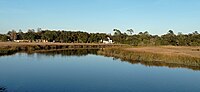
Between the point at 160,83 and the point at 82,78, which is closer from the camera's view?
the point at 160,83

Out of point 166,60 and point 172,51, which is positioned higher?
point 172,51

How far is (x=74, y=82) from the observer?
25.3m

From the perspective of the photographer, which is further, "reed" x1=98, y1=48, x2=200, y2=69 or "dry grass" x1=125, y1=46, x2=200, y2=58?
"dry grass" x1=125, y1=46, x2=200, y2=58

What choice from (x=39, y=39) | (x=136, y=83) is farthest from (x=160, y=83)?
(x=39, y=39)

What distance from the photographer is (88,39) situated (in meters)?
136

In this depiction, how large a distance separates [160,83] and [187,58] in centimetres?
1808

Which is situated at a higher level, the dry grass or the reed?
the dry grass

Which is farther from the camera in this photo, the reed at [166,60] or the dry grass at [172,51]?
the dry grass at [172,51]

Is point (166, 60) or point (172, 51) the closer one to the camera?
point (166, 60)

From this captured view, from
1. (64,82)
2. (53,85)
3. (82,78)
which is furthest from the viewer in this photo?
(82,78)

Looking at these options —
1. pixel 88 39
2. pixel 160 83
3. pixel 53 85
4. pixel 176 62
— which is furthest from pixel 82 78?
pixel 88 39

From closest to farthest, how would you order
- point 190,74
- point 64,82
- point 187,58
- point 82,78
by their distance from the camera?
point 64,82 → point 82,78 → point 190,74 → point 187,58

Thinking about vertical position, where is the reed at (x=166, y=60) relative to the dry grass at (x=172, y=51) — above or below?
below

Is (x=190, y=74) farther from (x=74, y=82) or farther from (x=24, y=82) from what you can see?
(x=24, y=82)
